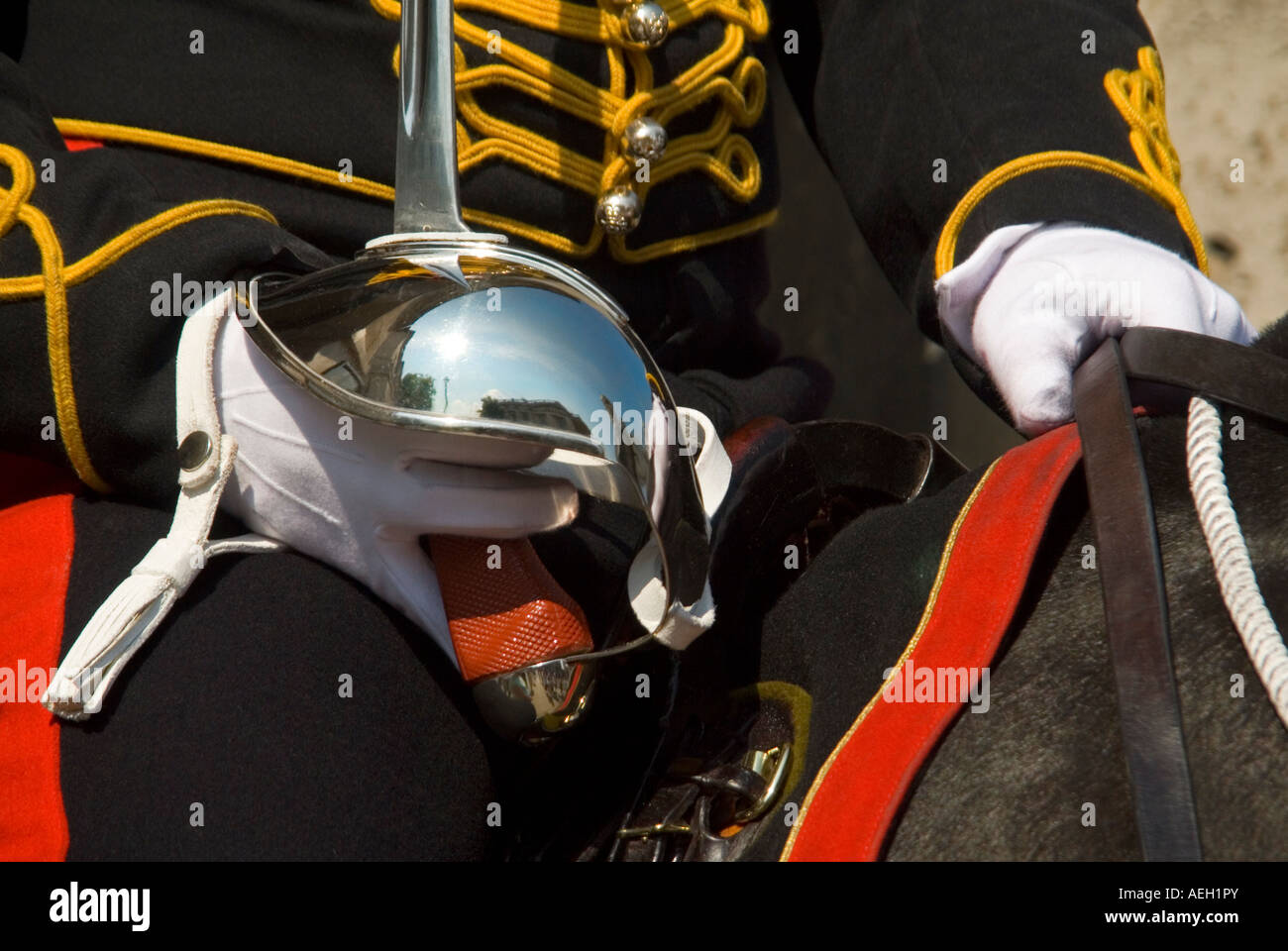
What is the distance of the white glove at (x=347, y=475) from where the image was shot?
0.60m

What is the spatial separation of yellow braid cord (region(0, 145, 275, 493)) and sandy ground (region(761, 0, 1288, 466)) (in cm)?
91

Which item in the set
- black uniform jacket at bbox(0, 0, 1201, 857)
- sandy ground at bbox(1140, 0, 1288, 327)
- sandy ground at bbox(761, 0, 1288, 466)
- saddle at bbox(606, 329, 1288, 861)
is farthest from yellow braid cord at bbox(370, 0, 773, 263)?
sandy ground at bbox(1140, 0, 1288, 327)

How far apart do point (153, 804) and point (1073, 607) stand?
0.43 meters

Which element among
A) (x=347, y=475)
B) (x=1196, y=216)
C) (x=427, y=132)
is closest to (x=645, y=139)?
(x=427, y=132)

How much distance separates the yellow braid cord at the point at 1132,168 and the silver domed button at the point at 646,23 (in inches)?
9.9

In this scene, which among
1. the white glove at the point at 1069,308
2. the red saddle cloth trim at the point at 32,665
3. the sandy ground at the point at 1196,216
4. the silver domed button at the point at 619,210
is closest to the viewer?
the red saddle cloth trim at the point at 32,665

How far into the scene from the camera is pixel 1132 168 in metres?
0.85

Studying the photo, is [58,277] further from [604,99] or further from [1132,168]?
[1132,168]

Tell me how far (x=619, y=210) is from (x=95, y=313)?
1.13ft

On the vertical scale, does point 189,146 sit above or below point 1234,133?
below

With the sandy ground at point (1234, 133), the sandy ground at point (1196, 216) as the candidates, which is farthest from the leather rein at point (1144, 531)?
the sandy ground at point (1234, 133)

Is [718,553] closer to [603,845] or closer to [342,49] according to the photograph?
[603,845]

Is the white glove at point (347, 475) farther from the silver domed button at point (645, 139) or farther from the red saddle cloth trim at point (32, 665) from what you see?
the silver domed button at point (645, 139)
